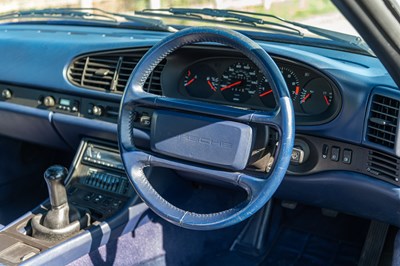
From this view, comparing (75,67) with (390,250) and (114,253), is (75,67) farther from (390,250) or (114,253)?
(390,250)

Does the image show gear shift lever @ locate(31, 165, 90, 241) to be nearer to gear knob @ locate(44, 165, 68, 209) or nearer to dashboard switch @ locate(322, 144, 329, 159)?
→ gear knob @ locate(44, 165, 68, 209)

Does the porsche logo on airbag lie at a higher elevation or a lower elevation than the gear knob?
higher

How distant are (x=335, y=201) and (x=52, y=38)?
5.11 ft

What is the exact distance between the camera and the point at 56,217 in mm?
2111

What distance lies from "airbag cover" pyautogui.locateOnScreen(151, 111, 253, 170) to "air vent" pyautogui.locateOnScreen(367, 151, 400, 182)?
0.50m

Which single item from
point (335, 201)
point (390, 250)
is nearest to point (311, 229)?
point (390, 250)

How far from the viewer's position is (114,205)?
92.7 inches

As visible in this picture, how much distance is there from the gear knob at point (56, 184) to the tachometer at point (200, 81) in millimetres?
590

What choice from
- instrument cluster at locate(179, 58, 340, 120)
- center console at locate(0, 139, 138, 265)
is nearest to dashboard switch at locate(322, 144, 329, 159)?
instrument cluster at locate(179, 58, 340, 120)

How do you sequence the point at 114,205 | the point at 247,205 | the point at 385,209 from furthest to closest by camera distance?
the point at 114,205
the point at 385,209
the point at 247,205

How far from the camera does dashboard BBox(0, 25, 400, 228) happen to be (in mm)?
1923

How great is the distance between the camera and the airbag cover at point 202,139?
1.70 m

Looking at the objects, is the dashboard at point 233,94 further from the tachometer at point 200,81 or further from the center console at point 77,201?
the center console at point 77,201

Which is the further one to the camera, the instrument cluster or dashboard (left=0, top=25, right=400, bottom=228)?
the instrument cluster
